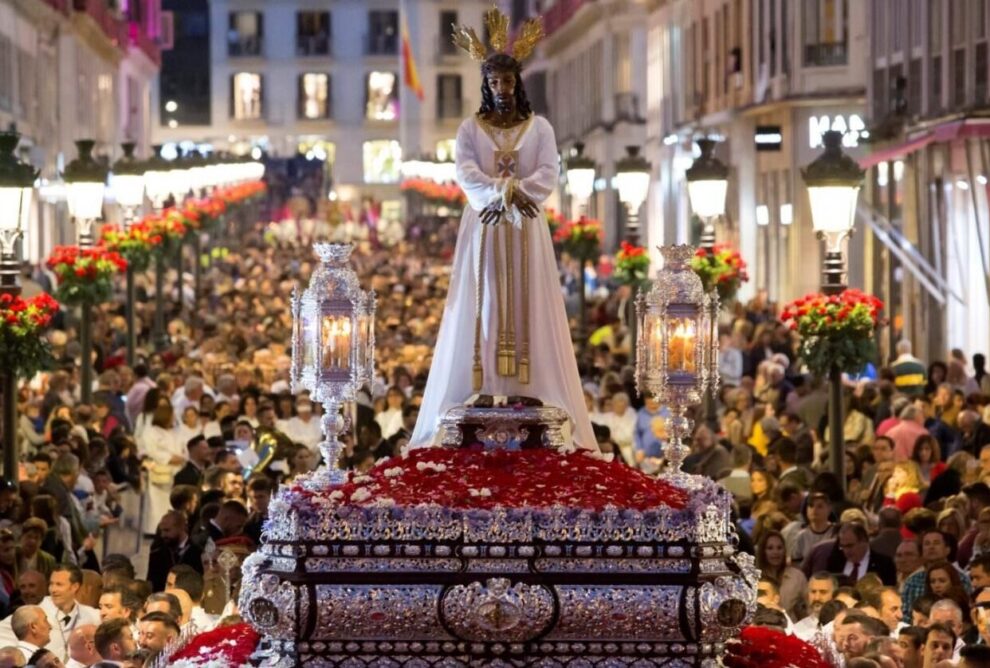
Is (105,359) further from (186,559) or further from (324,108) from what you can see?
(324,108)

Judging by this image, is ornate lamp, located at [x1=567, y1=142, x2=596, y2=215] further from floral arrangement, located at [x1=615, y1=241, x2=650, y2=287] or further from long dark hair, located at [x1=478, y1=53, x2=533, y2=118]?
long dark hair, located at [x1=478, y1=53, x2=533, y2=118]

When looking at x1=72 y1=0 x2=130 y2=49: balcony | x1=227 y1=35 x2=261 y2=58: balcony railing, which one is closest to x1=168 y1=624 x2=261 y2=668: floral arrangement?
x1=72 y1=0 x2=130 y2=49: balcony

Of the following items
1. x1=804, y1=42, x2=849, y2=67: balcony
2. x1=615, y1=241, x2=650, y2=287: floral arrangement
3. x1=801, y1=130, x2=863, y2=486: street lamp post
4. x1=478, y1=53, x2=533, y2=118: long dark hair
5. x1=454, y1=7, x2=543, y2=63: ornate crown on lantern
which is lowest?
x1=615, y1=241, x2=650, y2=287: floral arrangement

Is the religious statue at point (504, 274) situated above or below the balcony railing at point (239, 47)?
below

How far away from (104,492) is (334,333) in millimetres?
8976

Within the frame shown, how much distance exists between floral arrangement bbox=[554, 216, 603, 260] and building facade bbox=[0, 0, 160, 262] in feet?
29.7

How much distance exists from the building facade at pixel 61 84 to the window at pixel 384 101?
126ft

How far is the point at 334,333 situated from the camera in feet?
42.1

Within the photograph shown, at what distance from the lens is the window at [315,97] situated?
12694cm

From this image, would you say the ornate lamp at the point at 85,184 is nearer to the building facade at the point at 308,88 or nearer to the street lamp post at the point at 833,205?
the street lamp post at the point at 833,205

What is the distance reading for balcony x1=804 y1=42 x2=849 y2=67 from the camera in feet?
149

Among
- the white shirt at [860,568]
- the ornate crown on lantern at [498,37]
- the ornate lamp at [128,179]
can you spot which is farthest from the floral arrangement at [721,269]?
the ornate crown on lantern at [498,37]

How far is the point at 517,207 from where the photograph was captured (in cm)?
1362

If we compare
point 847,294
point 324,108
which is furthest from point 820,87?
point 324,108
